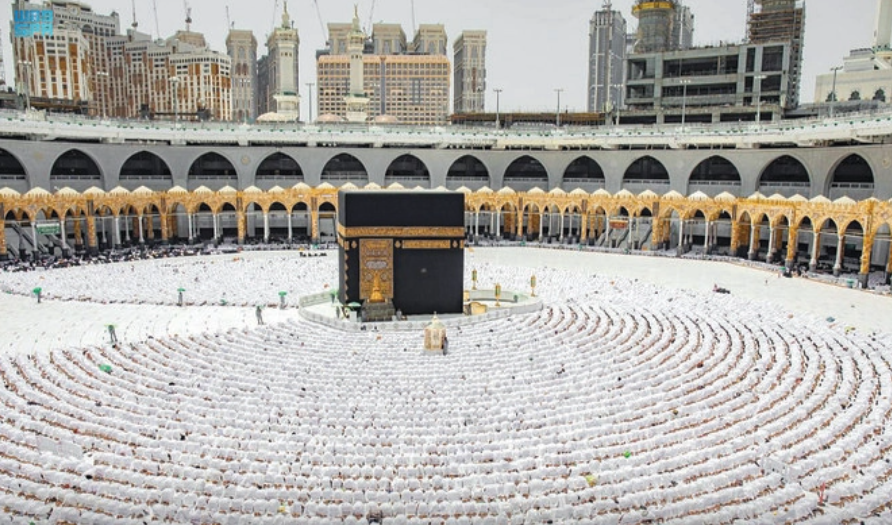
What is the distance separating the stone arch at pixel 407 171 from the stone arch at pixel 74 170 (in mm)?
19129

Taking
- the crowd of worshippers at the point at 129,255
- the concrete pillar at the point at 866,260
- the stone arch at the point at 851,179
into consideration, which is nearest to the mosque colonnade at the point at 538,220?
the concrete pillar at the point at 866,260

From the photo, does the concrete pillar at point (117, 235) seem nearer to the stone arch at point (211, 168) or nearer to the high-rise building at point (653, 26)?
the stone arch at point (211, 168)

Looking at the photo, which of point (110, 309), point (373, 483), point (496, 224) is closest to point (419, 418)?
point (373, 483)

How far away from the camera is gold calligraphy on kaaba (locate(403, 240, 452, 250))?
70.4ft

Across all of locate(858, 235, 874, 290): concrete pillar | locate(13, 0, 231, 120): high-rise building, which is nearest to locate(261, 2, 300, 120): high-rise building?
locate(858, 235, 874, 290): concrete pillar

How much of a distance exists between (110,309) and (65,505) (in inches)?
550

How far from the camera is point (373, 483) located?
966cm

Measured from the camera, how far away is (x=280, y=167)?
158 ft

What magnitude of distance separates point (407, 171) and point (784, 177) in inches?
983

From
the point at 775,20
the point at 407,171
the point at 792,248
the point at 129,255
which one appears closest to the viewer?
the point at 792,248

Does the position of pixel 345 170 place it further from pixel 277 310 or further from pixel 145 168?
pixel 277 310

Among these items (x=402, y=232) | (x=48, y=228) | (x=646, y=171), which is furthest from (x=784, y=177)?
(x=48, y=228)

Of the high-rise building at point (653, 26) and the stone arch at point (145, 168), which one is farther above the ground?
the high-rise building at point (653, 26)

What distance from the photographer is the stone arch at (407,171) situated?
4848 centimetres
